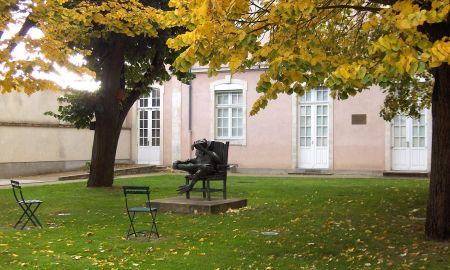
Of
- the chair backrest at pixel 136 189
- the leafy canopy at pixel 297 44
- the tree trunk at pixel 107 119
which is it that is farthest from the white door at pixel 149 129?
the leafy canopy at pixel 297 44

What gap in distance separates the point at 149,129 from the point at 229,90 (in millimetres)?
4708

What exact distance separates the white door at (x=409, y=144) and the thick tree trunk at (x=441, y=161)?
44.0ft

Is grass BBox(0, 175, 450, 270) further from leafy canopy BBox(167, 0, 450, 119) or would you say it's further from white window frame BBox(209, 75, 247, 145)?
white window frame BBox(209, 75, 247, 145)

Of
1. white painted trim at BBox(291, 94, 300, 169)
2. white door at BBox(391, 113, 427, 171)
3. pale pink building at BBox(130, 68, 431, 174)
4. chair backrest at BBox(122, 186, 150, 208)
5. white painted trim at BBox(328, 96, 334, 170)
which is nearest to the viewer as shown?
chair backrest at BBox(122, 186, 150, 208)

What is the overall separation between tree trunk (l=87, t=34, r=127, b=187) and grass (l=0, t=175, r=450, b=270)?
96.2 inches

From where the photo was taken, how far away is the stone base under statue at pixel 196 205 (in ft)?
34.9

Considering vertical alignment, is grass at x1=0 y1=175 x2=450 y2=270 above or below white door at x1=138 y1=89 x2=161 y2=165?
below

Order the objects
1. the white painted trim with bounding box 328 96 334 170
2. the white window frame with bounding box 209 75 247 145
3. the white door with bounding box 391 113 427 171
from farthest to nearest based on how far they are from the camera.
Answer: the white window frame with bounding box 209 75 247 145 < the white painted trim with bounding box 328 96 334 170 < the white door with bounding box 391 113 427 171

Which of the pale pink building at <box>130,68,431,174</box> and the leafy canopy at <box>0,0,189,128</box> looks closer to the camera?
the leafy canopy at <box>0,0,189,128</box>

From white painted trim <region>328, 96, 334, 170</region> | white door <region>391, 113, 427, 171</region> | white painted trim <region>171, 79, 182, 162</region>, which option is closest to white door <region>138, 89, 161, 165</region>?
white painted trim <region>171, 79, 182, 162</region>

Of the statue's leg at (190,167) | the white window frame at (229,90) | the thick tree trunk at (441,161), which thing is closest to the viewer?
the thick tree trunk at (441,161)

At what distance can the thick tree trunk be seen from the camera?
7.60m

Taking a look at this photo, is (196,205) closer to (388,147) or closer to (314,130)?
(388,147)

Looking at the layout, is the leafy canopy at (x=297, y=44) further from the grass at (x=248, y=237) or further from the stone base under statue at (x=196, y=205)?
the stone base under statue at (x=196, y=205)
